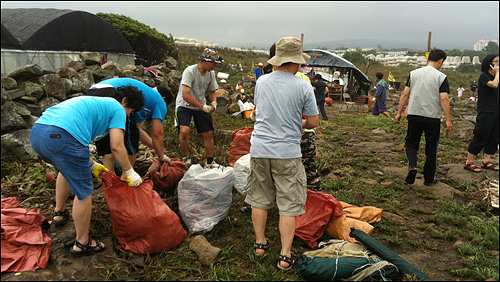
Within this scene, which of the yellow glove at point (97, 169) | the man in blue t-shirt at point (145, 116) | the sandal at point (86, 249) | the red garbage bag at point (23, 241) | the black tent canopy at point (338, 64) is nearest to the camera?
the red garbage bag at point (23, 241)

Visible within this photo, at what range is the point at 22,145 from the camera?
409 cm

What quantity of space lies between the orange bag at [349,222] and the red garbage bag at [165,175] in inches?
62.3

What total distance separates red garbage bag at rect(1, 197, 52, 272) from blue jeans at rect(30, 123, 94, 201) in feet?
1.32

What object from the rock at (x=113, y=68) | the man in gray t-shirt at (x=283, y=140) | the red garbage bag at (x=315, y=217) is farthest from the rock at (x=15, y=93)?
the red garbage bag at (x=315, y=217)

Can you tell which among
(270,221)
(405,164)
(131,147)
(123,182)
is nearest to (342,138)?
(405,164)

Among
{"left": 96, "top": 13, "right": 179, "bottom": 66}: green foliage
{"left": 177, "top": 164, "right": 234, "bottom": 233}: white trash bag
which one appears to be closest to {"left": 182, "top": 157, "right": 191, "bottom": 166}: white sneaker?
{"left": 177, "top": 164, "right": 234, "bottom": 233}: white trash bag

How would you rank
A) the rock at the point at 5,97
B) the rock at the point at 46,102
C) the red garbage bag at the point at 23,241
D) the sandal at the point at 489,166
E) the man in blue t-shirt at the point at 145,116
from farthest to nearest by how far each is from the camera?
the rock at the point at 46,102
the sandal at the point at 489,166
the rock at the point at 5,97
the man in blue t-shirt at the point at 145,116
the red garbage bag at the point at 23,241

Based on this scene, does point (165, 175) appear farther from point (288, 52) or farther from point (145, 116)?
point (288, 52)

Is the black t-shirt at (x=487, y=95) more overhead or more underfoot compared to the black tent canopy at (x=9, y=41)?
more underfoot

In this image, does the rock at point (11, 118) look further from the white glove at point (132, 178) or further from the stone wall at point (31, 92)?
the white glove at point (132, 178)

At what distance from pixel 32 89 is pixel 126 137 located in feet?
7.79

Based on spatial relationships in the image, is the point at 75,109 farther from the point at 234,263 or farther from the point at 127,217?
the point at 234,263

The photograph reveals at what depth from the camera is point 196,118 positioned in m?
4.25

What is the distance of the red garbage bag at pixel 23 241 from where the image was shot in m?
2.18
